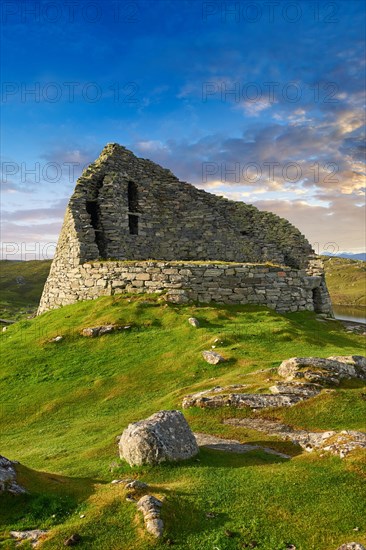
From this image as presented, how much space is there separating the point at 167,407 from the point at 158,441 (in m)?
4.94

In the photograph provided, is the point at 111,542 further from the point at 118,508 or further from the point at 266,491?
the point at 266,491

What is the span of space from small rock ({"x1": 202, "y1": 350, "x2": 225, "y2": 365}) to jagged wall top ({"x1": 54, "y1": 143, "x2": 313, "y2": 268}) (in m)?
17.8

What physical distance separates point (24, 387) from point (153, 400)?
680cm

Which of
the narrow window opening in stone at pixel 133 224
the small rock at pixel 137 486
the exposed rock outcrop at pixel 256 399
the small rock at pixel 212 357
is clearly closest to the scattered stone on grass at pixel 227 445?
the exposed rock outcrop at pixel 256 399

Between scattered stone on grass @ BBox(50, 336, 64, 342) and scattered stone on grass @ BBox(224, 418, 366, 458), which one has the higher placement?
scattered stone on grass @ BBox(50, 336, 64, 342)

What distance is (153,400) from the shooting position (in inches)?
651

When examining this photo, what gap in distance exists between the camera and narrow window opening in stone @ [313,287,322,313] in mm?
32594

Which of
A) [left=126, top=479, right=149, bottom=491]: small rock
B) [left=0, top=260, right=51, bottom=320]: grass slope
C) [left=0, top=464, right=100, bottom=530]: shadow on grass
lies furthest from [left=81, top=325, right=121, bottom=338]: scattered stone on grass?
[left=0, top=260, right=51, bottom=320]: grass slope

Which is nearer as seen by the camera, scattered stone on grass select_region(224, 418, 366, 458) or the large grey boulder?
the large grey boulder

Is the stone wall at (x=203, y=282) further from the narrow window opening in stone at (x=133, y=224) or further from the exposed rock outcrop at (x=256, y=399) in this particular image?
the exposed rock outcrop at (x=256, y=399)

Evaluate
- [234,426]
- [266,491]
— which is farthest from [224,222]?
[266,491]

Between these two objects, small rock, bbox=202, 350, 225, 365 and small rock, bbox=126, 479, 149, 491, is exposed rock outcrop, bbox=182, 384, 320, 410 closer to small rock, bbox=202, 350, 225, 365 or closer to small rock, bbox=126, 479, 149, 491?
small rock, bbox=202, 350, 225, 365

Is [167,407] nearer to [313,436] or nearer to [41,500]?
[313,436]

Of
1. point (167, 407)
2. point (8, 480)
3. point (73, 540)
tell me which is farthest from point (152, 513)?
point (167, 407)
